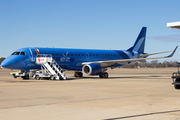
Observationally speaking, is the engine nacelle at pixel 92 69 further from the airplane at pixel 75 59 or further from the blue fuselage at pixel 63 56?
the blue fuselage at pixel 63 56

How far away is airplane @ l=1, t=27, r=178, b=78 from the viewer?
29453 millimetres

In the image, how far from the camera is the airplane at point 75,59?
29453mm

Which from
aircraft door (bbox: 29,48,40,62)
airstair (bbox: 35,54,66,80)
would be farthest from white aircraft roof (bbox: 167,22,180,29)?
aircraft door (bbox: 29,48,40,62)

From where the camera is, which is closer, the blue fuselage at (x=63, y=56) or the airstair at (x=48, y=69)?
the airstair at (x=48, y=69)

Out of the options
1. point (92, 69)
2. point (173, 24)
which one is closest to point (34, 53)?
point (92, 69)

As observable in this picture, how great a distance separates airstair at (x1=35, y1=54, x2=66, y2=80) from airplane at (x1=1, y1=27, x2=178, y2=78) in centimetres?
92

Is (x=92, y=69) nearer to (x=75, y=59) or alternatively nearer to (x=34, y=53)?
(x=75, y=59)

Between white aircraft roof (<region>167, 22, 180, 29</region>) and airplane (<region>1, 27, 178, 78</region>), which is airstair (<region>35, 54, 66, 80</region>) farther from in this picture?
white aircraft roof (<region>167, 22, 180, 29</region>)

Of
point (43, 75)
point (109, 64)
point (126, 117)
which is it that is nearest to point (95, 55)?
point (109, 64)

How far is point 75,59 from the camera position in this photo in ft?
110

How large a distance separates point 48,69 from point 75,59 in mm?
5594

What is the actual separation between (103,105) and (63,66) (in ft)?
73.3

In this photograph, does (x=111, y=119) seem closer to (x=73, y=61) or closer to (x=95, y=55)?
(x=73, y=61)

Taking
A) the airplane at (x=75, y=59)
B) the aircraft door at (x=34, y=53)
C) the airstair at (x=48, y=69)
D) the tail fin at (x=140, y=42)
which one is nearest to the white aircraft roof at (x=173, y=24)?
the airstair at (x=48, y=69)
